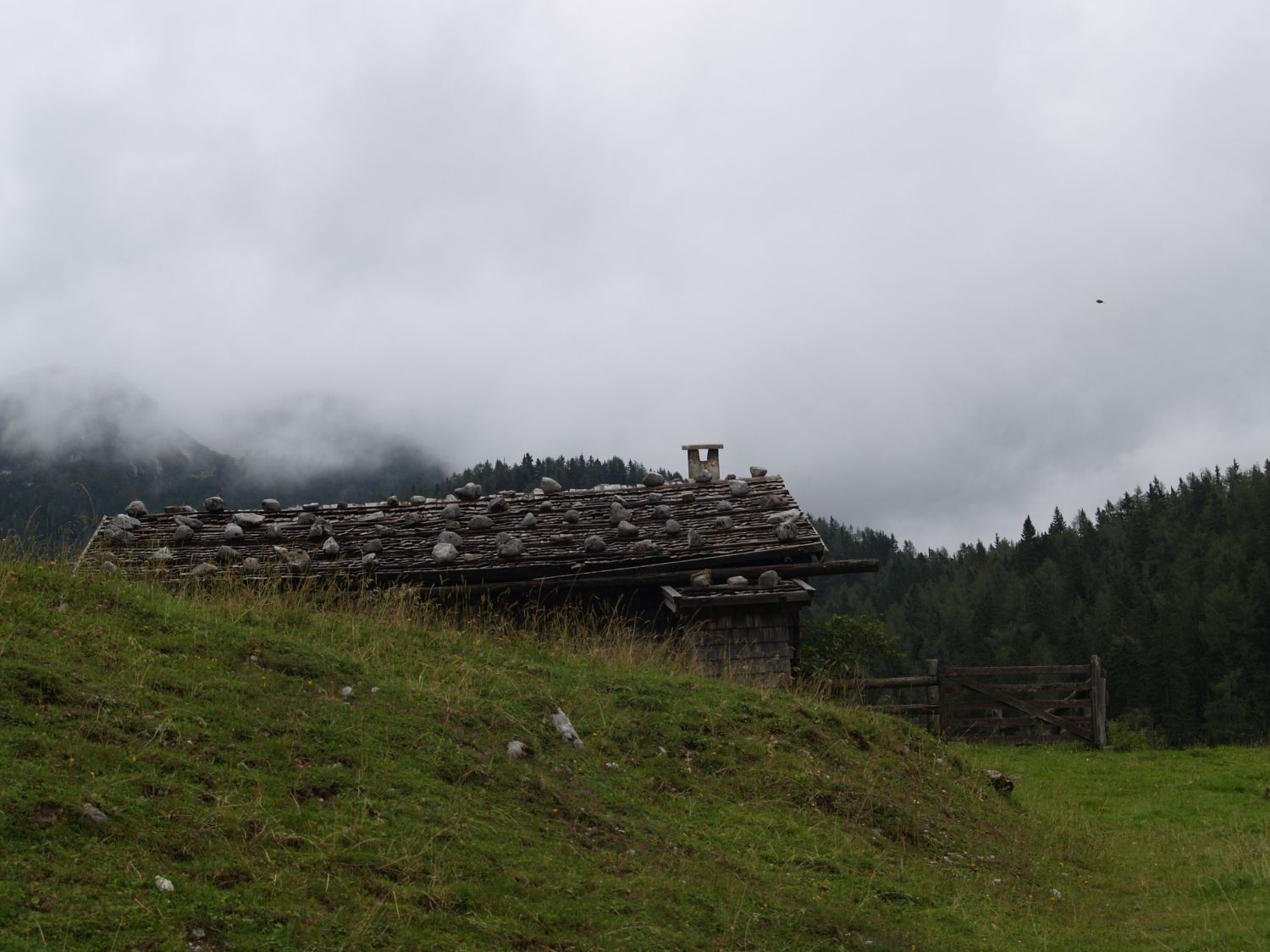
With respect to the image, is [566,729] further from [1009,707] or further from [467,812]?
[1009,707]

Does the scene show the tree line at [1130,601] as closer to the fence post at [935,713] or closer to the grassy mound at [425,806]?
the fence post at [935,713]

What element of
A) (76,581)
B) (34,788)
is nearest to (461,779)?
(34,788)

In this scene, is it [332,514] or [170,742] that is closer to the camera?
[170,742]

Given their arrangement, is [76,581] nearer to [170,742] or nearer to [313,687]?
[313,687]

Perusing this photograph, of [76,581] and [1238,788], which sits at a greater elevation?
[76,581]

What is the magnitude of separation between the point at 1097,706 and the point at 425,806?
641 inches

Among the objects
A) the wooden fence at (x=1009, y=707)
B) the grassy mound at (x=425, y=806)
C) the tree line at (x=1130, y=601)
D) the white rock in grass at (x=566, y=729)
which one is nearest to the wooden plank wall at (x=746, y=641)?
the grassy mound at (x=425, y=806)

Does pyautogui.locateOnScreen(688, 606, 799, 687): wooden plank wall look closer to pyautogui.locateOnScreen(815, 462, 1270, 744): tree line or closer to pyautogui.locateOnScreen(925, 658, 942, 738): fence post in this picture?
pyautogui.locateOnScreen(925, 658, 942, 738): fence post

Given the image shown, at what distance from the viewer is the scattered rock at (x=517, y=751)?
7.59 m

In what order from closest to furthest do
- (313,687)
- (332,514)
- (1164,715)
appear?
(313,687), (332,514), (1164,715)

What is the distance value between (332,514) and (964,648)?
77.1m

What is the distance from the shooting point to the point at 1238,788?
1454 cm

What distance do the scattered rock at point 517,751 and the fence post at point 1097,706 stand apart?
14.5 m

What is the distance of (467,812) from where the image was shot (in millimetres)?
6418
